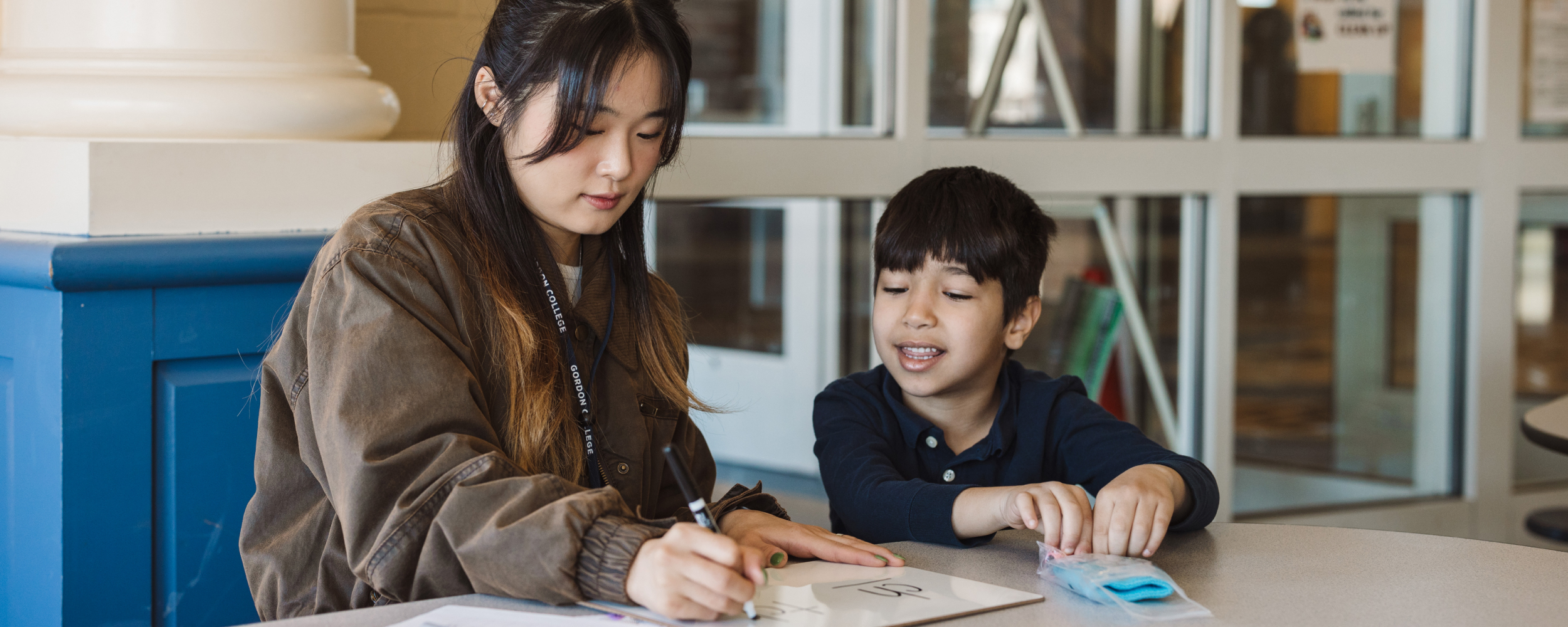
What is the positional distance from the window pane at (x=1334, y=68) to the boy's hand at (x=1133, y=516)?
195 cm

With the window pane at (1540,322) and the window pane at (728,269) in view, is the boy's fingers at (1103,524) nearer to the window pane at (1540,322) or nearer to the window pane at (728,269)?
the window pane at (1540,322)

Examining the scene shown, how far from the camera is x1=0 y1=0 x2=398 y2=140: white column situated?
4.69ft

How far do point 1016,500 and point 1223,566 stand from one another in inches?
6.4

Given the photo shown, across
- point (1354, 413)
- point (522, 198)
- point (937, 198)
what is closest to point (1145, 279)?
point (1354, 413)

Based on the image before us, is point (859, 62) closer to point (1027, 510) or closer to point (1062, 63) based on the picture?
point (1062, 63)

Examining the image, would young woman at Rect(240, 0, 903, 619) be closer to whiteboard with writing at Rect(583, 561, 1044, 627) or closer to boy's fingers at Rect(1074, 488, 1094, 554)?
whiteboard with writing at Rect(583, 561, 1044, 627)

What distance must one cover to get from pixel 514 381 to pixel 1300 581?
63cm

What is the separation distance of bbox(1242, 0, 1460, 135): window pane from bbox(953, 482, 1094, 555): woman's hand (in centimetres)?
201

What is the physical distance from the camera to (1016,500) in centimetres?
105

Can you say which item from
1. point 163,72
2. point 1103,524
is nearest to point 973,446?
point 1103,524

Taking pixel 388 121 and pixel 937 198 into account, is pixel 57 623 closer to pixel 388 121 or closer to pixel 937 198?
pixel 388 121

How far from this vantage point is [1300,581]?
97cm

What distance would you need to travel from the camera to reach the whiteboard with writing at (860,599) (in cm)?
85

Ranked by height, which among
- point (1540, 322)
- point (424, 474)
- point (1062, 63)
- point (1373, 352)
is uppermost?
point (1062, 63)
